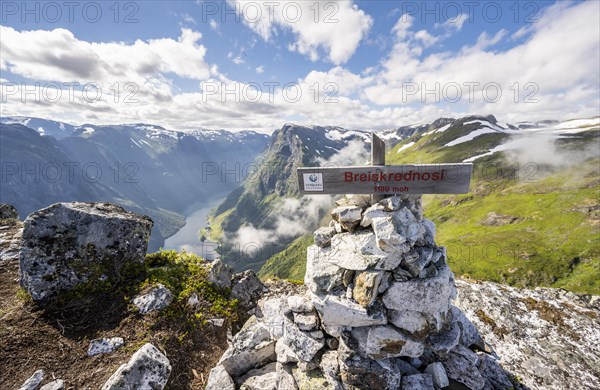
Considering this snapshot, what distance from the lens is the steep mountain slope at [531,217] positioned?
8894cm

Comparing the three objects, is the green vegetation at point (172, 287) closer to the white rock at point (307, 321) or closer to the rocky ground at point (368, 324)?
the rocky ground at point (368, 324)

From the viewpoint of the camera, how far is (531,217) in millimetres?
121625

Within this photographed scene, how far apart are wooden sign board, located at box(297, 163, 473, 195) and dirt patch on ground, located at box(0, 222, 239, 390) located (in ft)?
25.3

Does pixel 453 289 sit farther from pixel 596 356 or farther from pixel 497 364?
pixel 596 356

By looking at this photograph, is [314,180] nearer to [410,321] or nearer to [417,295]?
[417,295]

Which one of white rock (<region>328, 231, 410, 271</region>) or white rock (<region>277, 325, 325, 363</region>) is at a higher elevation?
white rock (<region>328, 231, 410, 271</region>)

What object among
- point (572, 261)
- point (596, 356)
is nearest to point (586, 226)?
point (572, 261)

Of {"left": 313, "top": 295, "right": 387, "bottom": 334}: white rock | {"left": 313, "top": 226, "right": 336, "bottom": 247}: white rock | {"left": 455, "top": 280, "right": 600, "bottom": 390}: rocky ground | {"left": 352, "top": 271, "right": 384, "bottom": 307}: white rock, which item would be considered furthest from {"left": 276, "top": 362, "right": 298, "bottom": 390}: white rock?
{"left": 455, "top": 280, "right": 600, "bottom": 390}: rocky ground

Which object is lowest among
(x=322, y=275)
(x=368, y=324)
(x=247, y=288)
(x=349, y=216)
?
(x=247, y=288)

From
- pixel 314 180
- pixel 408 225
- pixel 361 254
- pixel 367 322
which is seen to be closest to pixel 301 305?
pixel 367 322

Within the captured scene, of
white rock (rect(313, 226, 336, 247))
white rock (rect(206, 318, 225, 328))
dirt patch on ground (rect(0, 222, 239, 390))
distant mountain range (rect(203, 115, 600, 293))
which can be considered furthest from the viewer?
distant mountain range (rect(203, 115, 600, 293))

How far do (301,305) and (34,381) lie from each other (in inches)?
330

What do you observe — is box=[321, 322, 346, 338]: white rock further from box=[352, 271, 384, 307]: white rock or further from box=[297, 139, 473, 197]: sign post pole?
box=[297, 139, 473, 197]: sign post pole

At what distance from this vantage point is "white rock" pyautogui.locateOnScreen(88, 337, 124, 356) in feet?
29.5
